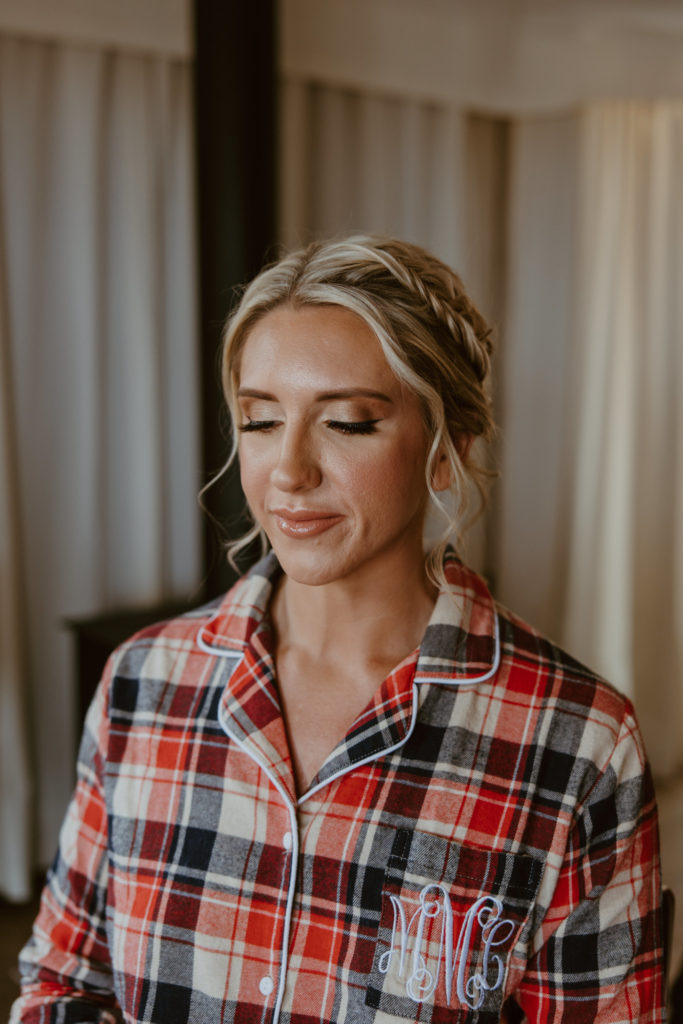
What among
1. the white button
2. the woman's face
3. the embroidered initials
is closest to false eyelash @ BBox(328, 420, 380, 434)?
the woman's face

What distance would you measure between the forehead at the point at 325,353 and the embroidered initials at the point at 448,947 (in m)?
0.60

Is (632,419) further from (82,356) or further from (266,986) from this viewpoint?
(266,986)

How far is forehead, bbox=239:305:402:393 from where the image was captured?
3.83 ft

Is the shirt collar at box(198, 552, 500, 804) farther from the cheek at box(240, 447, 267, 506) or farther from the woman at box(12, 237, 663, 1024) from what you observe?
the cheek at box(240, 447, 267, 506)

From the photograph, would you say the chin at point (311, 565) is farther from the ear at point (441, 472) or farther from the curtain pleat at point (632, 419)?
the curtain pleat at point (632, 419)

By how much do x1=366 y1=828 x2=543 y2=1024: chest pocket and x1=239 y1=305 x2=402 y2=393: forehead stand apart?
21.2 inches

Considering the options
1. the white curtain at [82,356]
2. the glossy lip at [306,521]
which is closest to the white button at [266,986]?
the glossy lip at [306,521]

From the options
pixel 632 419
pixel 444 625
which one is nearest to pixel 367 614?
pixel 444 625

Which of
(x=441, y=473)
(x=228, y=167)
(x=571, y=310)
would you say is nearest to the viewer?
(x=441, y=473)

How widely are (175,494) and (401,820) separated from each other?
2.35 m

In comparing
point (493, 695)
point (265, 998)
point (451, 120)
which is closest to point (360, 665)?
point (493, 695)

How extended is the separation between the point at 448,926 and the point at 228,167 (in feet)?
7.61

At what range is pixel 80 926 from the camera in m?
1.33

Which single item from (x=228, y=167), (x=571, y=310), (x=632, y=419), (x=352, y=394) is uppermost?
(x=228, y=167)
